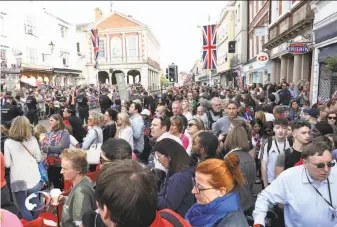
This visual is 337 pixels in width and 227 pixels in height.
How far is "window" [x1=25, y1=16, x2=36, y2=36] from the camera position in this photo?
30.6m

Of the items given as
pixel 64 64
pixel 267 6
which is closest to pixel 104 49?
pixel 64 64

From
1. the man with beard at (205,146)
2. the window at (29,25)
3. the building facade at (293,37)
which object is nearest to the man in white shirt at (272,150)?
the man with beard at (205,146)

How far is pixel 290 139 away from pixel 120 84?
7.80 metres

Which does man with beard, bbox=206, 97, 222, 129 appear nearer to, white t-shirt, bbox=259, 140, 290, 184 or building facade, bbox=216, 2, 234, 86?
white t-shirt, bbox=259, 140, 290, 184

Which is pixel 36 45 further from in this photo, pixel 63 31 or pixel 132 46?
pixel 132 46

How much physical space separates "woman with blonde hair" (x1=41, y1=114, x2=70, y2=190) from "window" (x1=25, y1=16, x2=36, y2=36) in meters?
30.1

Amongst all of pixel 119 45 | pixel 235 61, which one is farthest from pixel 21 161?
pixel 119 45

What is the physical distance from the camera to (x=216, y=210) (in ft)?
6.32

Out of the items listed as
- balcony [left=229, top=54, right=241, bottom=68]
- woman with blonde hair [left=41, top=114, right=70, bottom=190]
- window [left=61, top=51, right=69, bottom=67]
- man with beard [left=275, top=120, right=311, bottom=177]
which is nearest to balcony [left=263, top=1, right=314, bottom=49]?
man with beard [left=275, top=120, right=311, bottom=177]

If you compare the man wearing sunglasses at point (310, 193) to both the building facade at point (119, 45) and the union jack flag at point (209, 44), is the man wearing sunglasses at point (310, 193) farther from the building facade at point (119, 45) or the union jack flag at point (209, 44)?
the building facade at point (119, 45)

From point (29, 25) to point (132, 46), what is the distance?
24011mm

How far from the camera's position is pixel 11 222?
1.83 metres

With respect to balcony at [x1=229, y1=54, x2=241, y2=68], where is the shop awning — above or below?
below

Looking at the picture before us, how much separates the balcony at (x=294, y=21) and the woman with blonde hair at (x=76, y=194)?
1141 cm
